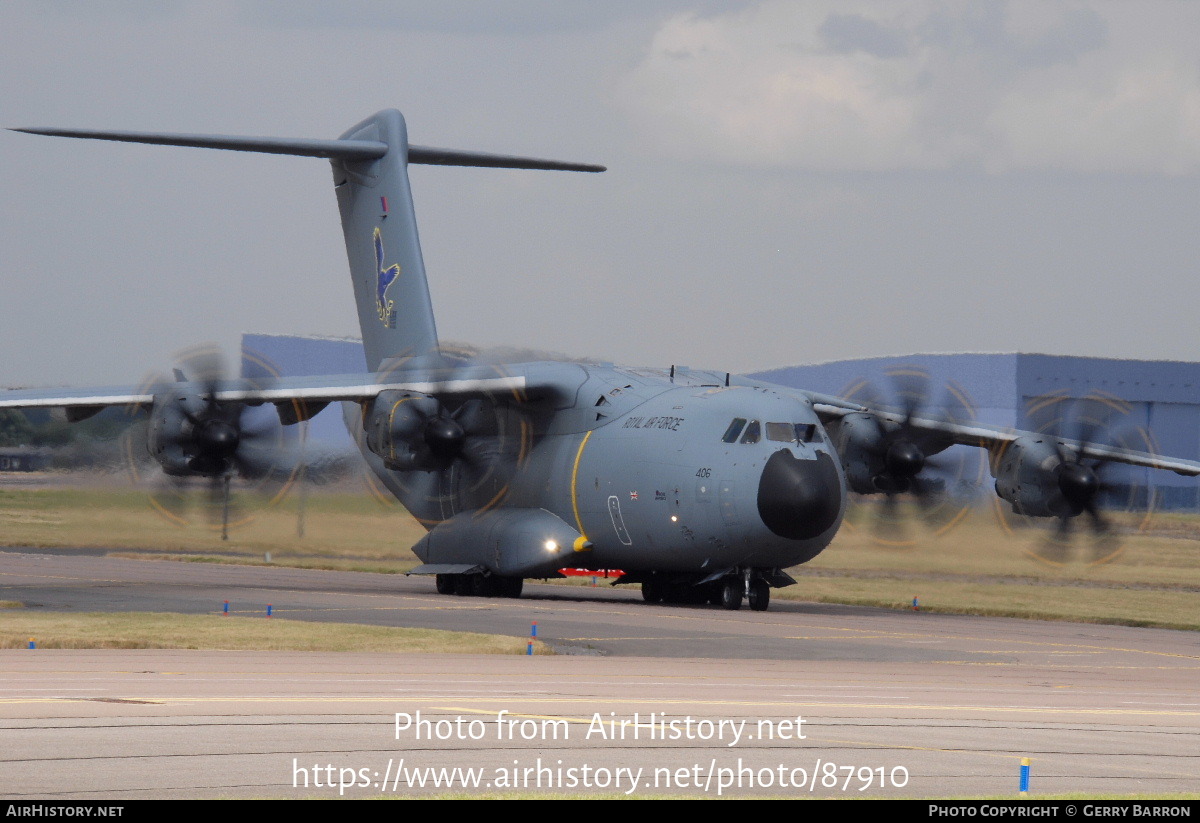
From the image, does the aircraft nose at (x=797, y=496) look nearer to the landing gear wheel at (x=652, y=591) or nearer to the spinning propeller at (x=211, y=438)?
the landing gear wheel at (x=652, y=591)

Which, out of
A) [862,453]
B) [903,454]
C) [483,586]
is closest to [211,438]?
[483,586]

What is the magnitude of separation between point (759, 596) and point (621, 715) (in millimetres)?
16154

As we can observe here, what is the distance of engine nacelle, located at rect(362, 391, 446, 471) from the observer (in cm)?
2942

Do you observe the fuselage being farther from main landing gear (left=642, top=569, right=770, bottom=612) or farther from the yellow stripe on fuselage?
main landing gear (left=642, top=569, right=770, bottom=612)

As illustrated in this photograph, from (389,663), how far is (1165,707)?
25.7 feet

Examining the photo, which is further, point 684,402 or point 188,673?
point 684,402

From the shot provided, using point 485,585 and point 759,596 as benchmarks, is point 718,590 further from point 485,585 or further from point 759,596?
point 485,585

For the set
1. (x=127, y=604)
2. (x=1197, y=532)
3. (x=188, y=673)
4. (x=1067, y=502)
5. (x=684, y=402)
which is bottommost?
(x=188, y=673)

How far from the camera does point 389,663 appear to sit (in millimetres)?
17766

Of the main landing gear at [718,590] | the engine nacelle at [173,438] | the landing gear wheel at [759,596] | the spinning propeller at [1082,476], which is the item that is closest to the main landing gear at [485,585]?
the main landing gear at [718,590]

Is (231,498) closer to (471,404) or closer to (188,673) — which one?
(471,404)

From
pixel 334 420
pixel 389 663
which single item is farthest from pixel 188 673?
pixel 334 420

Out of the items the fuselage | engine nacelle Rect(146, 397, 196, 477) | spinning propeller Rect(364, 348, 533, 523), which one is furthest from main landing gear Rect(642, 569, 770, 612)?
engine nacelle Rect(146, 397, 196, 477)
